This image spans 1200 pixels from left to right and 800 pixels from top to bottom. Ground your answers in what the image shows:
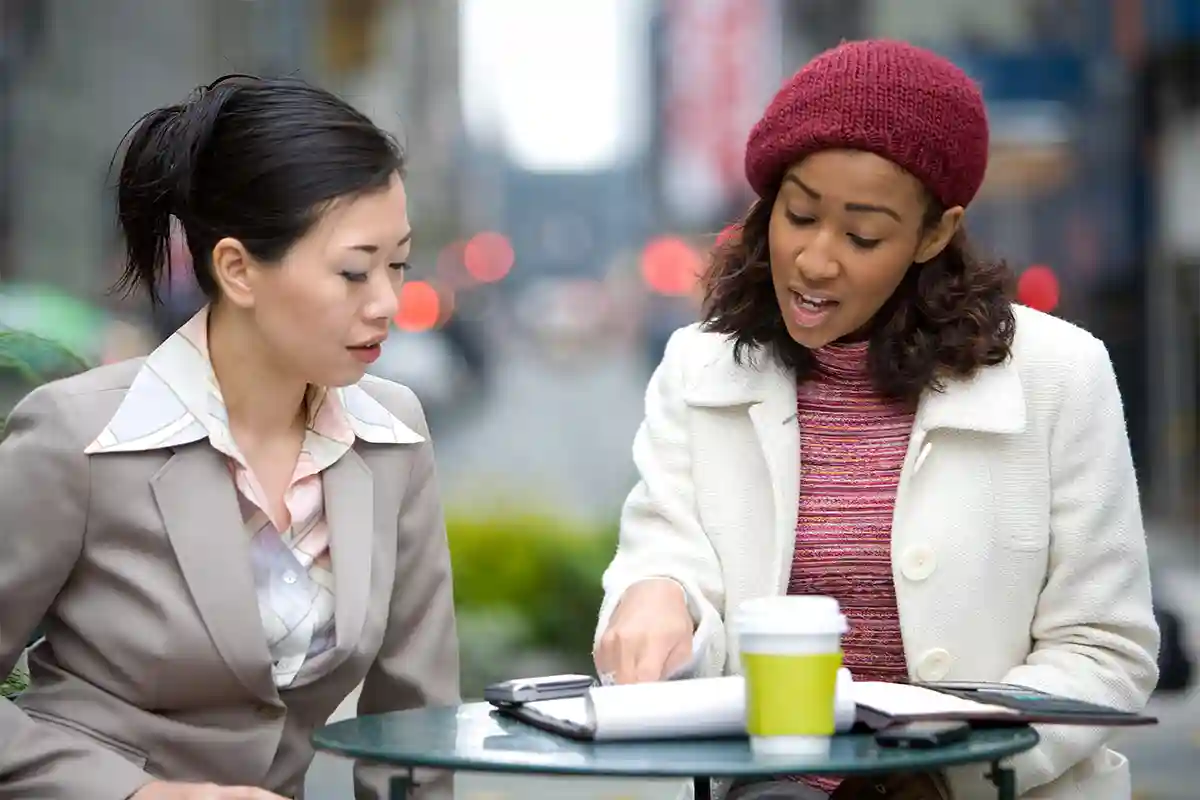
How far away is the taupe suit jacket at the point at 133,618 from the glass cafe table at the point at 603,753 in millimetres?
210

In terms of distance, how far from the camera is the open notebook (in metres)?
2.32

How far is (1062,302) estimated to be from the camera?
16906 millimetres

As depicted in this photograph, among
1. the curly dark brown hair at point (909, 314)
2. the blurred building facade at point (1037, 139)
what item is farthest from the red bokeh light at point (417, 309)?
the curly dark brown hair at point (909, 314)

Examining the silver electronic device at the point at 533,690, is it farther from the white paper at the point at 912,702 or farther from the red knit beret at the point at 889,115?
the red knit beret at the point at 889,115

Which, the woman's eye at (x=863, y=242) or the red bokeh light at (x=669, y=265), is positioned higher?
the woman's eye at (x=863, y=242)

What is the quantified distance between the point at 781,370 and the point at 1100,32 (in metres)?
14.6

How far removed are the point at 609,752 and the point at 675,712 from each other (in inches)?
4.6

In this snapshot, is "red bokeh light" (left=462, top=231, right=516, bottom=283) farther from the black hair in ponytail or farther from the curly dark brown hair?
the black hair in ponytail

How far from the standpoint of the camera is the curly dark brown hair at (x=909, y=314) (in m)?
3.05

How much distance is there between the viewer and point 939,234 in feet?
10.0

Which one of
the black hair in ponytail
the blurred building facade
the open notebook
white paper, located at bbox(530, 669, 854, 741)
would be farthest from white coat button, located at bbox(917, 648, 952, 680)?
the blurred building facade

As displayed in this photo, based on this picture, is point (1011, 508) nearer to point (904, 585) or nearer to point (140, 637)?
point (904, 585)

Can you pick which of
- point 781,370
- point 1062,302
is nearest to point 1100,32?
point 1062,302

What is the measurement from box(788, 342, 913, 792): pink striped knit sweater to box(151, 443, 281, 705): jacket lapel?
91 cm
